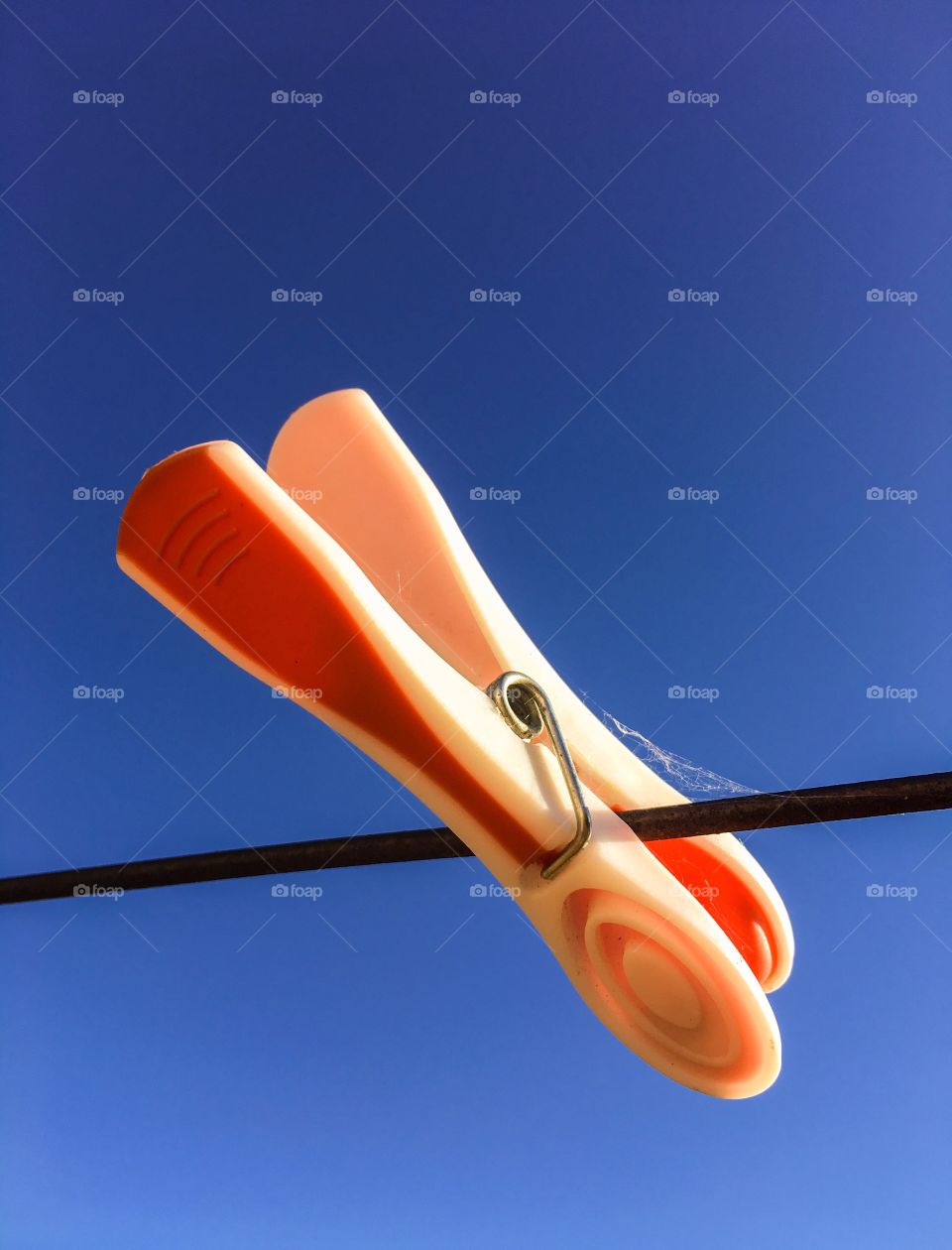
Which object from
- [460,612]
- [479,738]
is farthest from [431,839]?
[460,612]

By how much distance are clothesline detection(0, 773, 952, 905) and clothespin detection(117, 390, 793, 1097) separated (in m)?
0.04

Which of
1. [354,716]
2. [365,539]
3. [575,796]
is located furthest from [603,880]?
A: [365,539]

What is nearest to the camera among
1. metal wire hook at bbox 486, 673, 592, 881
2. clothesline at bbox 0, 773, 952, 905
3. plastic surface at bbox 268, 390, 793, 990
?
clothesline at bbox 0, 773, 952, 905

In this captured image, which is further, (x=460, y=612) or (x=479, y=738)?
(x=460, y=612)

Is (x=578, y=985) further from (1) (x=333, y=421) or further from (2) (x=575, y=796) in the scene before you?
(1) (x=333, y=421)

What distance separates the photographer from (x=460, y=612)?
2.61 ft

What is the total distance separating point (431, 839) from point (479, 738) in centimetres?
6

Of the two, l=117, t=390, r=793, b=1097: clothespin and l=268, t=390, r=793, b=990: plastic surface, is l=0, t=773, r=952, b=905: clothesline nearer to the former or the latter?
l=117, t=390, r=793, b=1097: clothespin

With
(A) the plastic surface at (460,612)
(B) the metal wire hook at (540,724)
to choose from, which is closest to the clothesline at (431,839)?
(B) the metal wire hook at (540,724)

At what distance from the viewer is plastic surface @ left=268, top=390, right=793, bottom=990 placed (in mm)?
764

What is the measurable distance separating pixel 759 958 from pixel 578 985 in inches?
6.1

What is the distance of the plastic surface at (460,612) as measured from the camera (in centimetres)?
76

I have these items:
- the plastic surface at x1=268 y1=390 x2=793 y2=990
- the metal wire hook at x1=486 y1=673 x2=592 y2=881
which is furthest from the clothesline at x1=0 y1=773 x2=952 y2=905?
the plastic surface at x1=268 y1=390 x2=793 y2=990

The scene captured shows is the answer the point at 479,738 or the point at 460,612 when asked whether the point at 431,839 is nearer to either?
the point at 479,738
